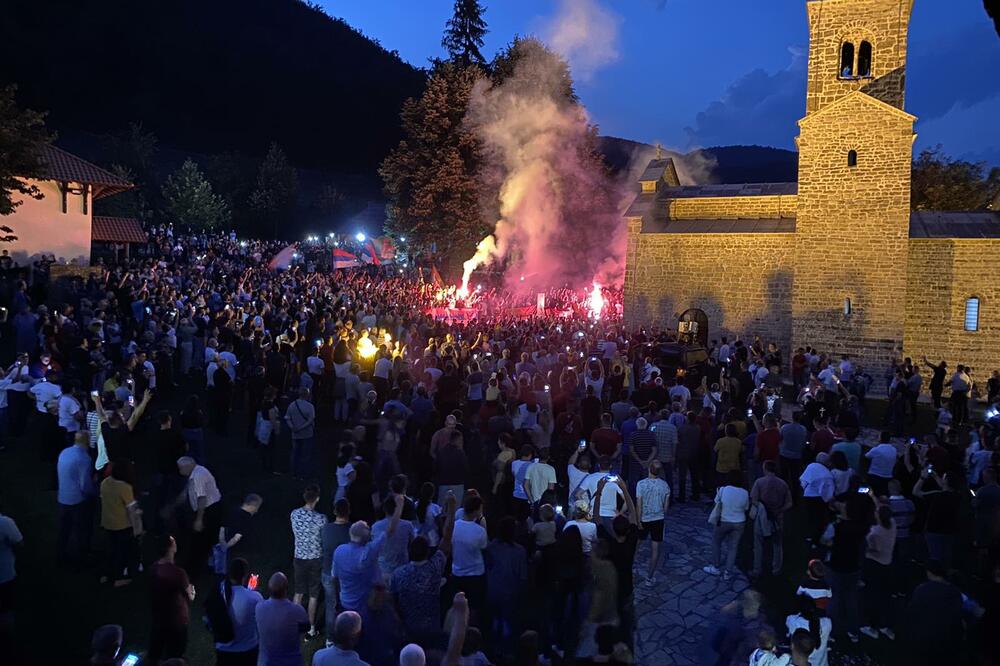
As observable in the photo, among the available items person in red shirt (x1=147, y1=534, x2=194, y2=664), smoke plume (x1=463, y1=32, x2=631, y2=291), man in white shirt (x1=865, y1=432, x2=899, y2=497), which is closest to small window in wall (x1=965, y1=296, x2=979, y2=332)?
man in white shirt (x1=865, y1=432, x2=899, y2=497)

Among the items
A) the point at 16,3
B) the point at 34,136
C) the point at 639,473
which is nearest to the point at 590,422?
the point at 639,473

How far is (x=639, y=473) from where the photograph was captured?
8.57 m

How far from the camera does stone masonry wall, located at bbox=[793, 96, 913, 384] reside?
19781 millimetres

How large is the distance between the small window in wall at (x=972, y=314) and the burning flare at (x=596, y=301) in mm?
13172

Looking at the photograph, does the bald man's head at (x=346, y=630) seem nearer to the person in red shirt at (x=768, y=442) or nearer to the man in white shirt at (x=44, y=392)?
the person in red shirt at (x=768, y=442)

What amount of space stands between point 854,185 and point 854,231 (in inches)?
55.8

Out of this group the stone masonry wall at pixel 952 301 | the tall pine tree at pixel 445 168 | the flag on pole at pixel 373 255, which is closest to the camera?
the stone masonry wall at pixel 952 301

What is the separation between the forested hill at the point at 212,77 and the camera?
64.8m

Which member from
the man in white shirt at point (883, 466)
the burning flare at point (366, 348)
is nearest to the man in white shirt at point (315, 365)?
the burning flare at point (366, 348)

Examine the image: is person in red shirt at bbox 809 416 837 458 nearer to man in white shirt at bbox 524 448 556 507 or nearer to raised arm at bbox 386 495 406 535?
man in white shirt at bbox 524 448 556 507

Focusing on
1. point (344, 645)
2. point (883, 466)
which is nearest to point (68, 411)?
point (344, 645)

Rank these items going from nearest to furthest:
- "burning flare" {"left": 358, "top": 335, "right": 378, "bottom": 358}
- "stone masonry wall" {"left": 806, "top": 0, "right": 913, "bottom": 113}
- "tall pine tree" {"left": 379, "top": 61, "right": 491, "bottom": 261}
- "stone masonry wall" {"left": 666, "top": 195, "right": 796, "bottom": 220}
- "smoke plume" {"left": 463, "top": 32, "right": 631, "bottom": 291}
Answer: "burning flare" {"left": 358, "top": 335, "right": 378, "bottom": 358} < "stone masonry wall" {"left": 806, "top": 0, "right": 913, "bottom": 113} < "stone masonry wall" {"left": 666, "top": 195, "right": 796, "bottom": 220} < "tall pine tree" {"left": 379, "top": 61, "right": 491, "bottom": 261} < "smoke plume" {"left": 463, "top": 32, "right": 631, "bottom": 291}

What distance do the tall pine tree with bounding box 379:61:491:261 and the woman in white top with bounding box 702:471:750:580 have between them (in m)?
25.9

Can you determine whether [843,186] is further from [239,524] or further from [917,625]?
[239,524]
